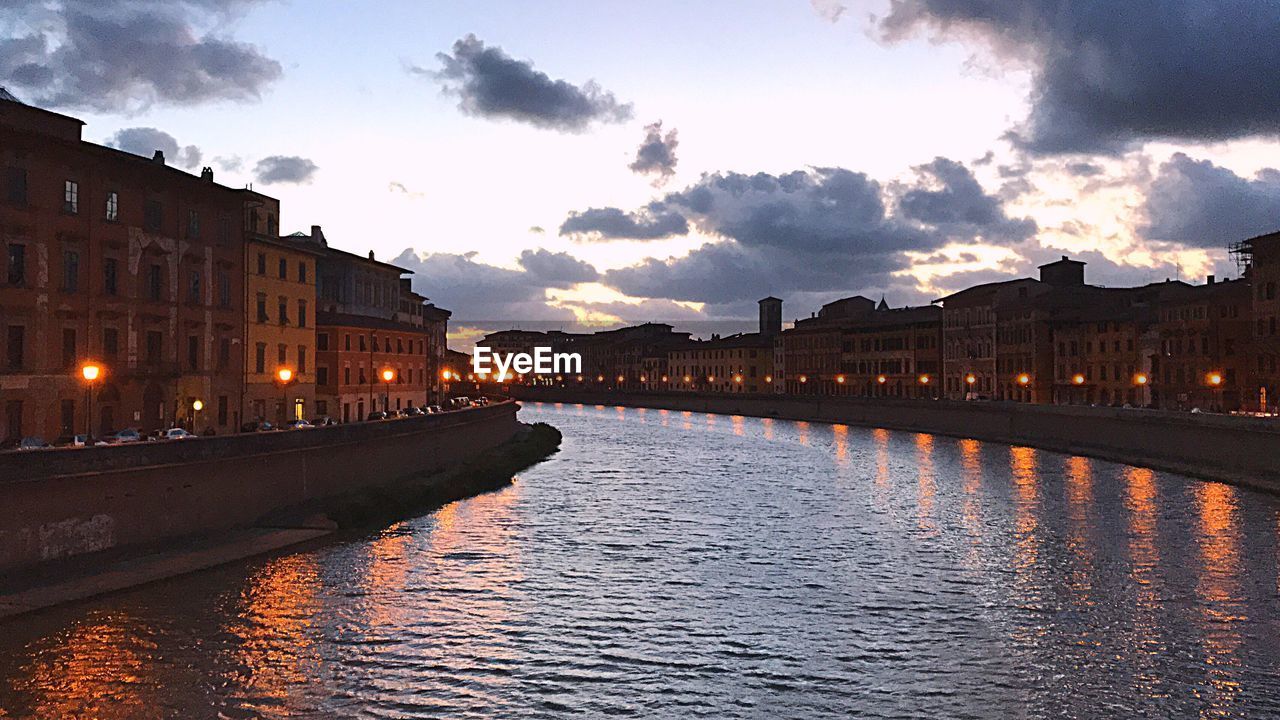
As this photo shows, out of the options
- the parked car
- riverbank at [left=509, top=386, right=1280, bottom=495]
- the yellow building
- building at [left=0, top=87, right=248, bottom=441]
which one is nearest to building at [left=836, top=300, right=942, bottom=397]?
riverbank at [left=509, top=386, right=1280, bottom=495]

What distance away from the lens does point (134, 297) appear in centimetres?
A: 4719

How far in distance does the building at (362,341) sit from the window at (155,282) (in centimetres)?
2107

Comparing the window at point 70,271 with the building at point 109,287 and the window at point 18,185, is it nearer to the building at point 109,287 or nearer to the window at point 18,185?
the building at point 109,287

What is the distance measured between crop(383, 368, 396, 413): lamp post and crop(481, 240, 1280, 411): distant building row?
55935mm

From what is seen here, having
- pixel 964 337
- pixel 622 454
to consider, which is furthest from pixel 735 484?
pixel 964 337

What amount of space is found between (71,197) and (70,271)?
9.57ft

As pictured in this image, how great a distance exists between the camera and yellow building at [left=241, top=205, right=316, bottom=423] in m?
58.1

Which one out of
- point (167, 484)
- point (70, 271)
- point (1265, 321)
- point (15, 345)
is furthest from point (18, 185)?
point (1265, 321)

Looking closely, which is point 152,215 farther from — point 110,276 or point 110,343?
point 110,343

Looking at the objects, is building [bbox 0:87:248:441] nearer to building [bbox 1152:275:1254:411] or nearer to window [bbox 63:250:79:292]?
window [bbox 63:250:79:292]

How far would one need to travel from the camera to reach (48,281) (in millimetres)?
43031

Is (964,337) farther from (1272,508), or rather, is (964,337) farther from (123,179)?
(123,179)

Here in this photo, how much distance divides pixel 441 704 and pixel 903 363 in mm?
124011

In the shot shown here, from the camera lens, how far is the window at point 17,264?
41.7 metres
